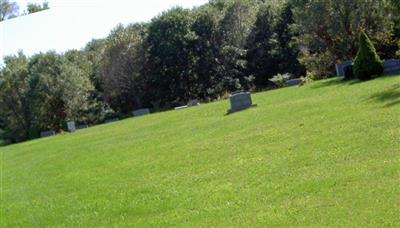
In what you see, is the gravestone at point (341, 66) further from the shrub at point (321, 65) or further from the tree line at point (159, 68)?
the tree line at point (159, 68)

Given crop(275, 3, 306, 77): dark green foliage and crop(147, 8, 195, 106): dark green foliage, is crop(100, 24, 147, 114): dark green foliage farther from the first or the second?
crop(275, 3, 306, 77): dark green foliage

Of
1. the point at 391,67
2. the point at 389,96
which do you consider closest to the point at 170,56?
the point at 391,67

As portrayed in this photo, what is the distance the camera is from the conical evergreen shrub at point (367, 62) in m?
21.4

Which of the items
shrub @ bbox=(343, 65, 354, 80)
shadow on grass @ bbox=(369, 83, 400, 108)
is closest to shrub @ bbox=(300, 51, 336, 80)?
shrub @ bbox=(343, 65, 354, 80)

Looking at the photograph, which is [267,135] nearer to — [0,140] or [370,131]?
[370,131]

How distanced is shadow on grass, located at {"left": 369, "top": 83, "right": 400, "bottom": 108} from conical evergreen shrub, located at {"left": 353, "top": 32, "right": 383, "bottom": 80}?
4.98m

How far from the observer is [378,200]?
5.94 metres

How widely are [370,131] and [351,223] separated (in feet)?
16.1

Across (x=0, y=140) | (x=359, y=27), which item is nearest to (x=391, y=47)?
(x=359, y=27)

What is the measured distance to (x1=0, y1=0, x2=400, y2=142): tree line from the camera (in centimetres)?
4550

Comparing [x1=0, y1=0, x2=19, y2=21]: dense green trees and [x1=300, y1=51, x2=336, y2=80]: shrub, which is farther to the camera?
[x1=300, y1=51, x2=336, y2=80]: shrub

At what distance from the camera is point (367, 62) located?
70.6 feet

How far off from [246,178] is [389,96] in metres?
7.30

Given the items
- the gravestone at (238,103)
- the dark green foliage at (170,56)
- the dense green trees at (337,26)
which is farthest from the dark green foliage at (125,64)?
the gravestone at (238,103)
